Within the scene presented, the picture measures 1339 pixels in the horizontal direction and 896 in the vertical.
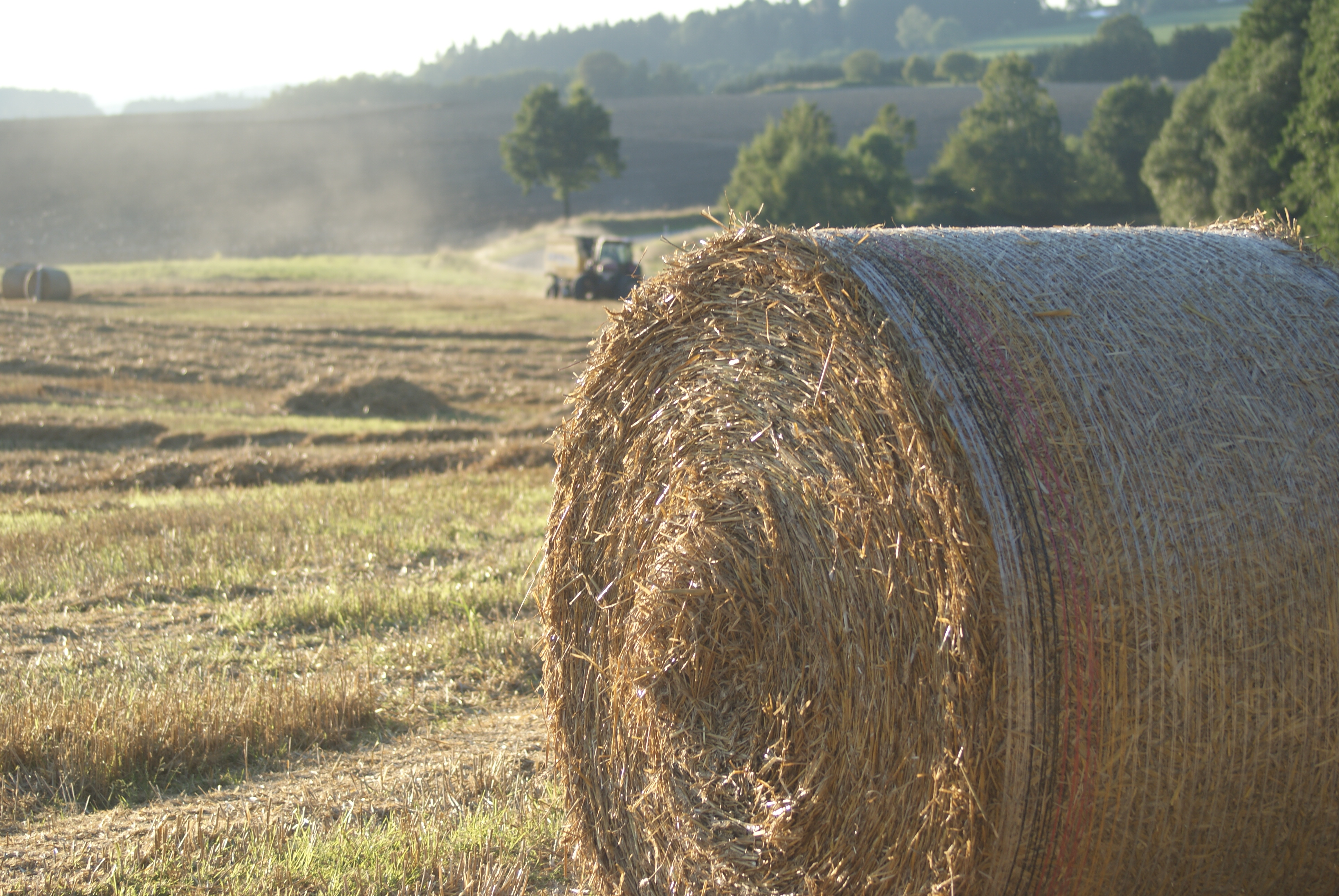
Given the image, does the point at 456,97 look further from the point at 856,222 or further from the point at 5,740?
the point at 5,740

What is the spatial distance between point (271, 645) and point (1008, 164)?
198 feet

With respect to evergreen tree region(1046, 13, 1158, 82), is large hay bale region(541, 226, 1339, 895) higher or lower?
lower

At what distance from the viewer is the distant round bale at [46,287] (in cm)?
3238

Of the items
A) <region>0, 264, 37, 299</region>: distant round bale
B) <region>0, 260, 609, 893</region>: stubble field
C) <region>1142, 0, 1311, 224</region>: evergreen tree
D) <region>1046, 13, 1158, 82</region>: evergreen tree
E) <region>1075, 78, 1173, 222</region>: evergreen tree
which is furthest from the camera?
<region>1046, 13, 1158, 82</region>: evergreen tree

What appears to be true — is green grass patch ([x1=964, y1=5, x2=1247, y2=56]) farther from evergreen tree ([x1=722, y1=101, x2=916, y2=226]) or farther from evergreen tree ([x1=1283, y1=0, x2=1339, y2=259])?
evergreen tree ([x1=1283, y1=0, x2=1339, y2=259])

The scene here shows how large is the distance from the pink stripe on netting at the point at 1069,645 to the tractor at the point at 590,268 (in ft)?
110

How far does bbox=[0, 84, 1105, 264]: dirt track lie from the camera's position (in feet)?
231

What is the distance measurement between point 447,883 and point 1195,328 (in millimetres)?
3049

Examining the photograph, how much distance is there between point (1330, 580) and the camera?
126 inches

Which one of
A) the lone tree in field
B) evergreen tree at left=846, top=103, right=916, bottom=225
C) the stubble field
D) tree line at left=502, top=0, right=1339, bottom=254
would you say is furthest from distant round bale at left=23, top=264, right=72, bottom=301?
the lone tree in field

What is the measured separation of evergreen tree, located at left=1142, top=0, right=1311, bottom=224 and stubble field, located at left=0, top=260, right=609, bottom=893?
20082 millimetres

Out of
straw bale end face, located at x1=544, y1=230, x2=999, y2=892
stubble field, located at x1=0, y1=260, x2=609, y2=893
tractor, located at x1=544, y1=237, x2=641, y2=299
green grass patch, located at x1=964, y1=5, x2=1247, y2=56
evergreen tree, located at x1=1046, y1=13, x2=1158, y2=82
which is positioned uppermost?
green grass patch, located at x1=964, y1=5, x2=1247, y2=56

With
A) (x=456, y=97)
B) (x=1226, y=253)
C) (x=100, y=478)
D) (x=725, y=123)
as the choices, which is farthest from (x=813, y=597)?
(x=456, y=97)

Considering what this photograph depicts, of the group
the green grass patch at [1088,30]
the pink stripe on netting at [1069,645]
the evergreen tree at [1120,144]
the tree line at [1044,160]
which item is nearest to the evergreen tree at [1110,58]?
the green grass patch at [1088,30]
